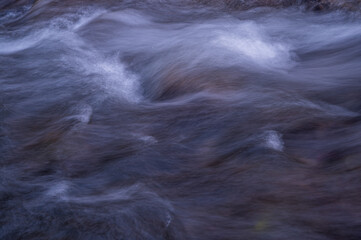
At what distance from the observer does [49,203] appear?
323 cm

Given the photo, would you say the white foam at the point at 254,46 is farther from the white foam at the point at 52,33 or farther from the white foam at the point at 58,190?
the white foam at the point at 58,190

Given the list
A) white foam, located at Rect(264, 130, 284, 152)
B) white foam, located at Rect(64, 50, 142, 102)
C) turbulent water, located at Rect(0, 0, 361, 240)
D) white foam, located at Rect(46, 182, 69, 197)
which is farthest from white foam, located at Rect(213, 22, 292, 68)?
white foam, located at Rect(46, 182, 69, 197)

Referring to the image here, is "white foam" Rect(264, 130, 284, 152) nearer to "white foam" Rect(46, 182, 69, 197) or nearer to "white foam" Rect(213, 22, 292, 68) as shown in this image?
"white foam" Rect(213, 22, 292, 68)

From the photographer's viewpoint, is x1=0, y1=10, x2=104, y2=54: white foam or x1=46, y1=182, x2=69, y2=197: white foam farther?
x1=0, y1=10, x2=104, y2=54: white foam

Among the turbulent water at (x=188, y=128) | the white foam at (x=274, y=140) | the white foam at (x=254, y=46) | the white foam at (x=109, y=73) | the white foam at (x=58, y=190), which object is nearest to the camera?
the turbulent water at (x=188, y=128)

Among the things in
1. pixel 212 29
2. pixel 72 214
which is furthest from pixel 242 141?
pixel 212 29

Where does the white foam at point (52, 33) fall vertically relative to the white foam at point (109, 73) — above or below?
above

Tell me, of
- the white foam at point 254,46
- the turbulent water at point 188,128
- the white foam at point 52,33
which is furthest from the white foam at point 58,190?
the white foam at point 52,33

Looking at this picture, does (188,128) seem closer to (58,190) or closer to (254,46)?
(58,190)

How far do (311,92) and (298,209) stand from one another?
1.84 meters

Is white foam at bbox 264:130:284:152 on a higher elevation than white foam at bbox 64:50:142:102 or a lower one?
lower

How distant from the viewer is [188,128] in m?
4.08

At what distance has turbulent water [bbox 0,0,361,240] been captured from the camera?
2990 millimetres

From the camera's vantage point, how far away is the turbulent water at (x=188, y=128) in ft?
9.81
